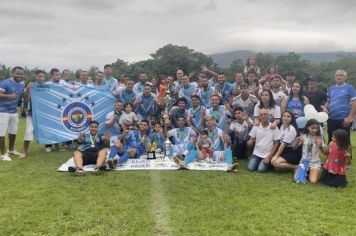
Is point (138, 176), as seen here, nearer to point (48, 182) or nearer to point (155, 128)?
point (48, 182)

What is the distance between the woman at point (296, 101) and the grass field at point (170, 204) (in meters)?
1.62

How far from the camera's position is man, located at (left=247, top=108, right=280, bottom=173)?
8.41 meters

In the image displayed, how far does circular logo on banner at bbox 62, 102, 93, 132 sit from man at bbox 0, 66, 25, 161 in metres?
1.35

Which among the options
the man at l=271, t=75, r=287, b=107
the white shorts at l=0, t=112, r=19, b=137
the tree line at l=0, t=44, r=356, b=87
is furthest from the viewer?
the tree line at l=0, t=44, r=356, b=87

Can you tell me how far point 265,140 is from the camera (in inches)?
339

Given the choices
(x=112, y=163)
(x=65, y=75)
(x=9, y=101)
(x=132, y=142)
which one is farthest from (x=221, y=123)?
(x=65, y=75)

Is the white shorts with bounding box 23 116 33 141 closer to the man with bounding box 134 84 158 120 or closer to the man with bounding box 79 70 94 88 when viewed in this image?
the man with bounding box 79 70 94 88

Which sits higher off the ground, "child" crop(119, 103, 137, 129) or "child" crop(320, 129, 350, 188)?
"child" crop(119, 103, 137, 129)

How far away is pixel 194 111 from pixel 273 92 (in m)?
1.97

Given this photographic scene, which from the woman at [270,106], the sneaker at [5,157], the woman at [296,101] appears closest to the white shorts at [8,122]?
the sneaker at [5,157]

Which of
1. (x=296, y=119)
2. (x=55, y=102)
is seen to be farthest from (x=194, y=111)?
(x=55, y=102)

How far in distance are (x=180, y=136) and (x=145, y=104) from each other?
1.55 meters

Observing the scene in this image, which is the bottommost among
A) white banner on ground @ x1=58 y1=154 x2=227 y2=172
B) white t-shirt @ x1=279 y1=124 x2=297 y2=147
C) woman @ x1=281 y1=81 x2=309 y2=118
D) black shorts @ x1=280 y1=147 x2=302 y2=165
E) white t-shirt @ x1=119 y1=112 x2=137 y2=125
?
white banner on ground @ x1=58 y1=154 x2=227 y2=172

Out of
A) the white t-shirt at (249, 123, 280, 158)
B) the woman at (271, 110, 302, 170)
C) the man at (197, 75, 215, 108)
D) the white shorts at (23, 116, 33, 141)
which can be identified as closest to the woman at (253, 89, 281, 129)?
the white t-shirt at (249, 123, 280, 158)
